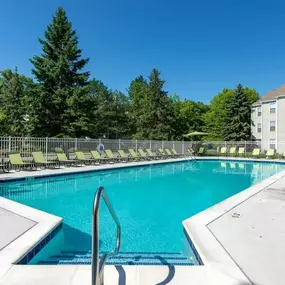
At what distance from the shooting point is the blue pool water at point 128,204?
14.1ft

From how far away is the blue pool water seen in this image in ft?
14.1

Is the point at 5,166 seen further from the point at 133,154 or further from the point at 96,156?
the point at 133,154

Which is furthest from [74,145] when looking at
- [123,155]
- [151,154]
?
[151,154]

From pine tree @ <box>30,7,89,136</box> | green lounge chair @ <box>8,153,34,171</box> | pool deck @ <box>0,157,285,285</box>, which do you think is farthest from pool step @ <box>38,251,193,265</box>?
pine tree @ <box>30,7,89,136</box>

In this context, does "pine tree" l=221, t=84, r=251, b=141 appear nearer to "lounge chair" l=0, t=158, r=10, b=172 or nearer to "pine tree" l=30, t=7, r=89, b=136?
"pine tree" l=30, t=7, r=89, b=136

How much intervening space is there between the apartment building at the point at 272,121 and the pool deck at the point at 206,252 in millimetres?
24865

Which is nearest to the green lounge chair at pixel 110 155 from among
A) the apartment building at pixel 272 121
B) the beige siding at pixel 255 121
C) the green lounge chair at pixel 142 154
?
the green lounge chair at pixel 142 154

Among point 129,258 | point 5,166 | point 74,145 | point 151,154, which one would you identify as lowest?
point 129,258

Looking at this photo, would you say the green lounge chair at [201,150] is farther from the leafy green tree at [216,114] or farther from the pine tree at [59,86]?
the leafy green tree at [216,114]

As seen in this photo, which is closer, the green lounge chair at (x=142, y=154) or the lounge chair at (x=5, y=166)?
the lounge chair at (x=5, y=166)

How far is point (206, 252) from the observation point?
307 cm

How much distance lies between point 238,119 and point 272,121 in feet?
11.5

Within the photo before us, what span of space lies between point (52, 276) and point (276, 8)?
20397 millimetres

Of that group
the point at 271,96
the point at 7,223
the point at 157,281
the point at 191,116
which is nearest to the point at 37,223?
the point at 7,223
